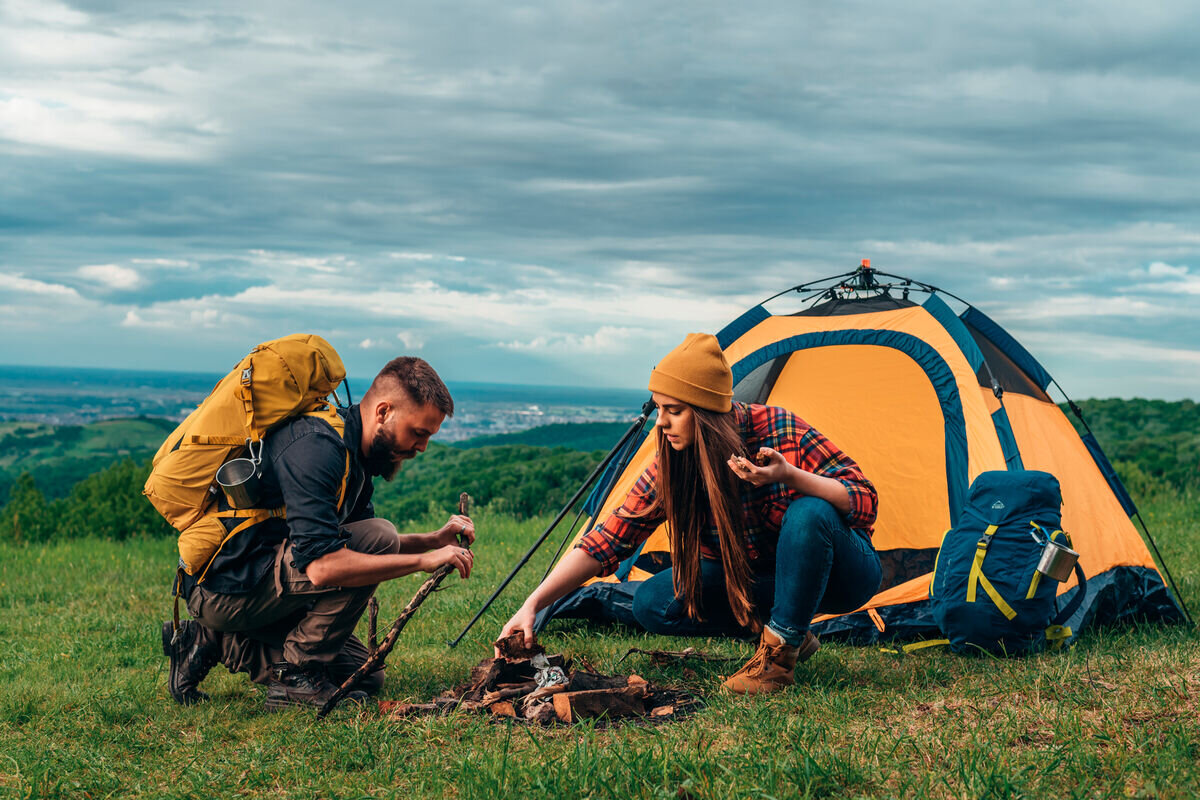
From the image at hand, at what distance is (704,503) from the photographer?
384 cm

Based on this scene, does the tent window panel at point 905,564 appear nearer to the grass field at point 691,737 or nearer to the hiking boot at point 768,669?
the grass field at point 691,737

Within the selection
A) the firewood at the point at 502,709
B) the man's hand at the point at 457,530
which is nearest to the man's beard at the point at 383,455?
the man's hand at the point at 457,530

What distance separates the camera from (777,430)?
12.6 ft

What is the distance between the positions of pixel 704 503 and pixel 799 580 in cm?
50

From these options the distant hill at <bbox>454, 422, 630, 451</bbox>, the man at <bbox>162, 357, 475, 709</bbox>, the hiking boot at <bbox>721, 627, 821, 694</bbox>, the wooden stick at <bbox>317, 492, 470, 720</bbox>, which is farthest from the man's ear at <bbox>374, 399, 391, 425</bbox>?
the distant hill at <bbox>454, 422, 630, 451</bbox>

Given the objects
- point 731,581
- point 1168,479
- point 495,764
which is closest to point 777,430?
point 731,581

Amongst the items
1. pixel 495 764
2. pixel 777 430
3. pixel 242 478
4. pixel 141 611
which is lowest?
pixel 141 611

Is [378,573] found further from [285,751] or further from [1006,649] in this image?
[1006,649]

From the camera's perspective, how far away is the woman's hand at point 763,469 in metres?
3.38

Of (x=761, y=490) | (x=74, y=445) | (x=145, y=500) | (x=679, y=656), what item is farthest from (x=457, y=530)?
(x=74, y=445)

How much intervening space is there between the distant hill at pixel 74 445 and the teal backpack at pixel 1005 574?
3431 centimetres

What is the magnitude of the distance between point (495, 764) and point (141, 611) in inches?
179

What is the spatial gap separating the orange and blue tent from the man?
1410 millimetres

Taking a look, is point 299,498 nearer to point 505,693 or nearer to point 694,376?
point 505,693
